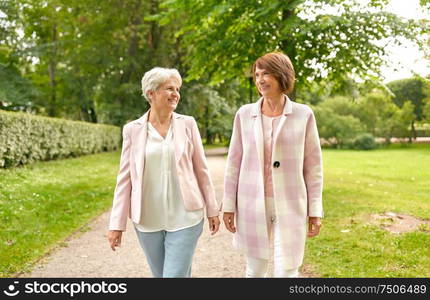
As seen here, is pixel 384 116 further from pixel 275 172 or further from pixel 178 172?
pixel 178 172

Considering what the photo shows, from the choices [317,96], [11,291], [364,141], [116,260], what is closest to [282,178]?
[11,291]

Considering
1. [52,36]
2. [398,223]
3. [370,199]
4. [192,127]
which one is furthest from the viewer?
[52,36]

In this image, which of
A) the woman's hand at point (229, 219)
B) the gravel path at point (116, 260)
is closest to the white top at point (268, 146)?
the woman's hand at point (229, 219)

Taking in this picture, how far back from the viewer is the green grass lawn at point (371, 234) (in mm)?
4754

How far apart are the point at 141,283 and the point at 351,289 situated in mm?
1484

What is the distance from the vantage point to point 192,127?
3.12 meters

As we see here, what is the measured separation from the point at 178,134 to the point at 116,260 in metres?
2.83

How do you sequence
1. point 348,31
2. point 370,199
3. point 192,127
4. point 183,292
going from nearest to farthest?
point 183,292 < point 192,127 < point 348,31 < point 370,199

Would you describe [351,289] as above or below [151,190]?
below

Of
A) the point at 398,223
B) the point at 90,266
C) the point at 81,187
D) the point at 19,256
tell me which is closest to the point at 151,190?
the point at 90,266

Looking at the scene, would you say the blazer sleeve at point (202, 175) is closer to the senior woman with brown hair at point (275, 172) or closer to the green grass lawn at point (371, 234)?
the senior woman with brown hair at point (275, 172)

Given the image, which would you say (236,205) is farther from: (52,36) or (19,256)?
(52,36)

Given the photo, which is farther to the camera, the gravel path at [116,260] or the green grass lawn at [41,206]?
the green grass lawn at [41,206]

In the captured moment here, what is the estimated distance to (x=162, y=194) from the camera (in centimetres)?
301
